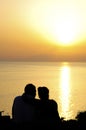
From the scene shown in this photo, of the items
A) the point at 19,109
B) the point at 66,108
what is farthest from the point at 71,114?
the point at 19,109

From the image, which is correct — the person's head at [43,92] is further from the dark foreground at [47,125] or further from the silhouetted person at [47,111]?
the dark foreground at [47,125]

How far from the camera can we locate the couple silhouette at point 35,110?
336 inches

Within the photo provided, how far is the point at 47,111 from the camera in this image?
894 centimetres

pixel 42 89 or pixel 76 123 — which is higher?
pixel 42 89

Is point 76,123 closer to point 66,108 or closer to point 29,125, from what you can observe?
point 29,125

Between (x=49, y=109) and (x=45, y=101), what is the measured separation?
0.22 meters

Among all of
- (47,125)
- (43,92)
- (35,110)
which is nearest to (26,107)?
(35,110)

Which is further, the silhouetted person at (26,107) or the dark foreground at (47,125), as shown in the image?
the silhouetted person at (26,107)

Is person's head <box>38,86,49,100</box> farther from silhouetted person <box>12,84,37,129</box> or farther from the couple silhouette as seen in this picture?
silhouetted person <box>12,84,37,129</box>

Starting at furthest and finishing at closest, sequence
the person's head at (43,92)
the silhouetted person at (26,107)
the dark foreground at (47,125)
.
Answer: the silhouetted person at (26,107), the person's head at (43,92), the dark foreground at (47,125)

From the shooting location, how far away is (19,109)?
9289 millimetres

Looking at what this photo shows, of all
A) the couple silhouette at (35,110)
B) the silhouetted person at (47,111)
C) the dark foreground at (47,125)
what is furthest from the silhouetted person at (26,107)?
the dark foreground at (47,125)

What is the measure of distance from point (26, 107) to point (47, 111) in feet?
1.91

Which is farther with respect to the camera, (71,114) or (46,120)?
(71,114)
